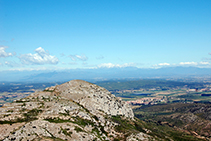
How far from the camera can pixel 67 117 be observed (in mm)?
86000

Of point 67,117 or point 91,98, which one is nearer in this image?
point 67,117

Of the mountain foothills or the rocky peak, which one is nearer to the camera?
the mountain foothills

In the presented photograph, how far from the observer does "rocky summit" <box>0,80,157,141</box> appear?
65.4 meters

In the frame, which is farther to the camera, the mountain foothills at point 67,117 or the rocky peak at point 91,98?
the rocky peak at point 91,98

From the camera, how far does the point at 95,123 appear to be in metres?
93.4

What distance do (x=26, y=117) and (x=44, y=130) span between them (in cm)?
1708

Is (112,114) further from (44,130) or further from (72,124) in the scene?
(44,130)

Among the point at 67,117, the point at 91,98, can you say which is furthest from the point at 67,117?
the point at 91,98

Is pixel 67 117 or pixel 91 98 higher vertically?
pixel 91 98

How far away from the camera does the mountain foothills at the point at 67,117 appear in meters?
65.5

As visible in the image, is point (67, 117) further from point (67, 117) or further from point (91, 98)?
point (91, 98)

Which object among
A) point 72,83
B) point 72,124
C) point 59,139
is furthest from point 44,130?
point 72,83

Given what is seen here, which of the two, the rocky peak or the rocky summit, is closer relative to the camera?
the rocky summit

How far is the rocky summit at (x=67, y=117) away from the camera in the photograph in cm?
6544
